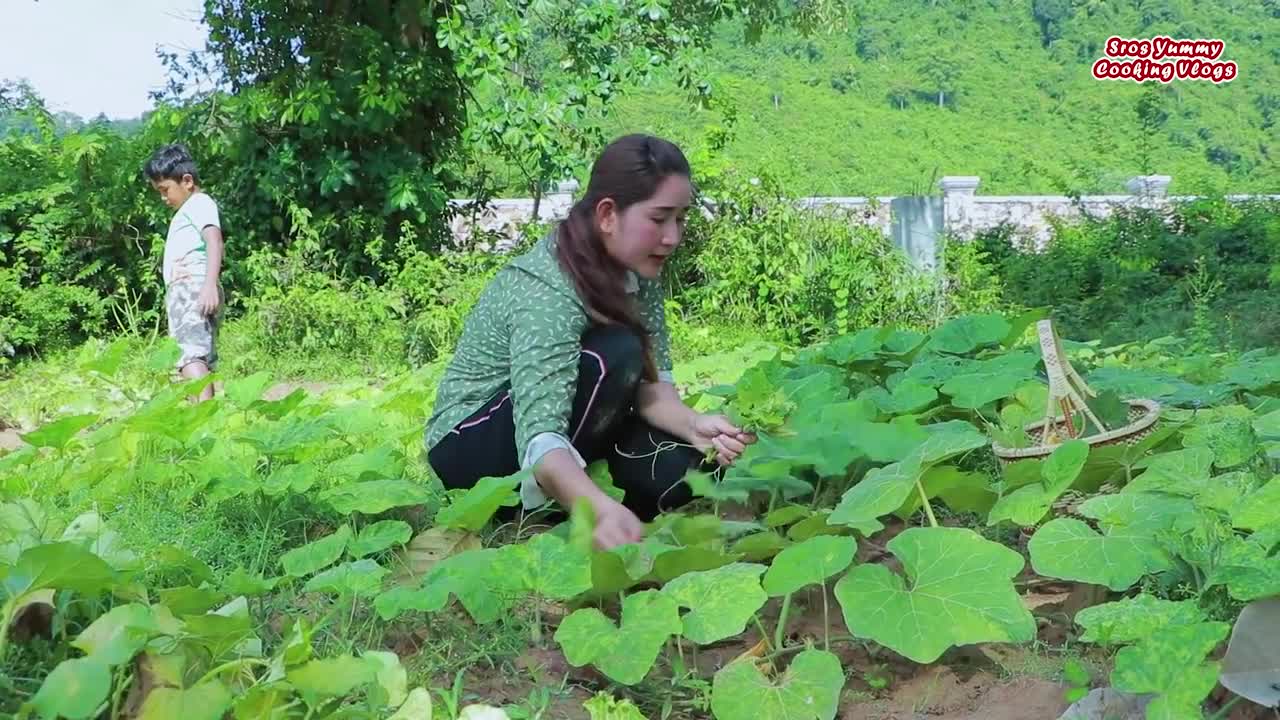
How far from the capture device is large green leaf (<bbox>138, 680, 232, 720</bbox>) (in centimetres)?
144

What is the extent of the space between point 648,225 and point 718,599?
37.4 inches

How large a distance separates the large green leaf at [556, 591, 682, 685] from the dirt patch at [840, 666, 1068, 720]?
0.31 m

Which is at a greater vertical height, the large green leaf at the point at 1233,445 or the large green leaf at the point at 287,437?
the large green leaf at the point at 1233,445

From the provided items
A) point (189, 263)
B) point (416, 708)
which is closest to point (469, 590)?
point (416, 708)

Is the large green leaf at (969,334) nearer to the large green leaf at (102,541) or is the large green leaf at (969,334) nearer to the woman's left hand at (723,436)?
the woman's left hand at (723,436)

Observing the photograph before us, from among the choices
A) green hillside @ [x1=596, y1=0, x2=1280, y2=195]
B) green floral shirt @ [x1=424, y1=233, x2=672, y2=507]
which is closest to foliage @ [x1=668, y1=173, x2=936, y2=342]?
green floral shirt @ [x1=424, y1=233, x2=672, y2=507]

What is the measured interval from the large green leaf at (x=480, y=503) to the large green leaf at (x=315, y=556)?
0.22m

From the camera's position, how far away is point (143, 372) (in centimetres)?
581

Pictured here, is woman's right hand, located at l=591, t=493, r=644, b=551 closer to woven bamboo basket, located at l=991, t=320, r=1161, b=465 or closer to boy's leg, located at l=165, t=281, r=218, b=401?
woven bamboo basket, located at l=991, t=320, r=1161, b=465

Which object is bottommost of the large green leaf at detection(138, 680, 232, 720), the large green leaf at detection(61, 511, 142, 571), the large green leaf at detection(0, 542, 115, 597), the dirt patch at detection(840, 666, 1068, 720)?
the dirt patch at detection(840, 666, 1068, 720)

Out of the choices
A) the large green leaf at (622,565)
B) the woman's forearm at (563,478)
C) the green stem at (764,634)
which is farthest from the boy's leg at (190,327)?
the green stem at (764,634)

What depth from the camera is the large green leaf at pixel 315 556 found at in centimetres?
209

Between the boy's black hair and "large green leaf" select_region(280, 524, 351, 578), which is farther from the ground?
the boy's black hair

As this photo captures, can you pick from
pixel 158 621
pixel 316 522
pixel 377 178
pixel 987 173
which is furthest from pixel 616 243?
pixel 987 173
